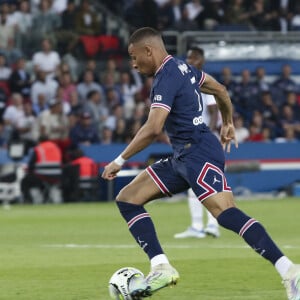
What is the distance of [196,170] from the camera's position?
9055 mm

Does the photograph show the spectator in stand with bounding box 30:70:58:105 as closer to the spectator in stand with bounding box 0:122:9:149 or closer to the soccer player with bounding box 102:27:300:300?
the spectator in stand with bounding box 0:122:9:149

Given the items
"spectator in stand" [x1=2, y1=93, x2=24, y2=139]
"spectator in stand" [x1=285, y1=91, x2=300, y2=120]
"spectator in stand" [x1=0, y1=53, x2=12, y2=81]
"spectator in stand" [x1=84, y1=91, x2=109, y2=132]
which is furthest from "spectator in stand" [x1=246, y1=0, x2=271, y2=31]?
"spectator in stand" [x1=2, y1=93, x2=24, y2=139]

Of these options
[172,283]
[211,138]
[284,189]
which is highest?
[211,138]

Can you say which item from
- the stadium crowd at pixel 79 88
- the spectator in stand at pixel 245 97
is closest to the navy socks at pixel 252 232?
the stadium crowd at pixel 79 88

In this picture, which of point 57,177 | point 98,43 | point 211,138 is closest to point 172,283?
Answer: point 211,138

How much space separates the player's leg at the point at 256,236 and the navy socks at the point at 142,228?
51cm

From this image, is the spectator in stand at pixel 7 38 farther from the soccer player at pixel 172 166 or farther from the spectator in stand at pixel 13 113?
the soccer player at pixel 172 166

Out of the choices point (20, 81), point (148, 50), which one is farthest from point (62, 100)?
point (148, 50)

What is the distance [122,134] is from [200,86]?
50.2 ft

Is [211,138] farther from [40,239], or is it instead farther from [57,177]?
[57,177]

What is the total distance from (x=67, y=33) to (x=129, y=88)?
205cm

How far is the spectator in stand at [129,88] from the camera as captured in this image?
84.8 feet

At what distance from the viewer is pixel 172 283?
882 cm

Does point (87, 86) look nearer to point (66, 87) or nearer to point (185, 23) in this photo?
point (66, 87)
